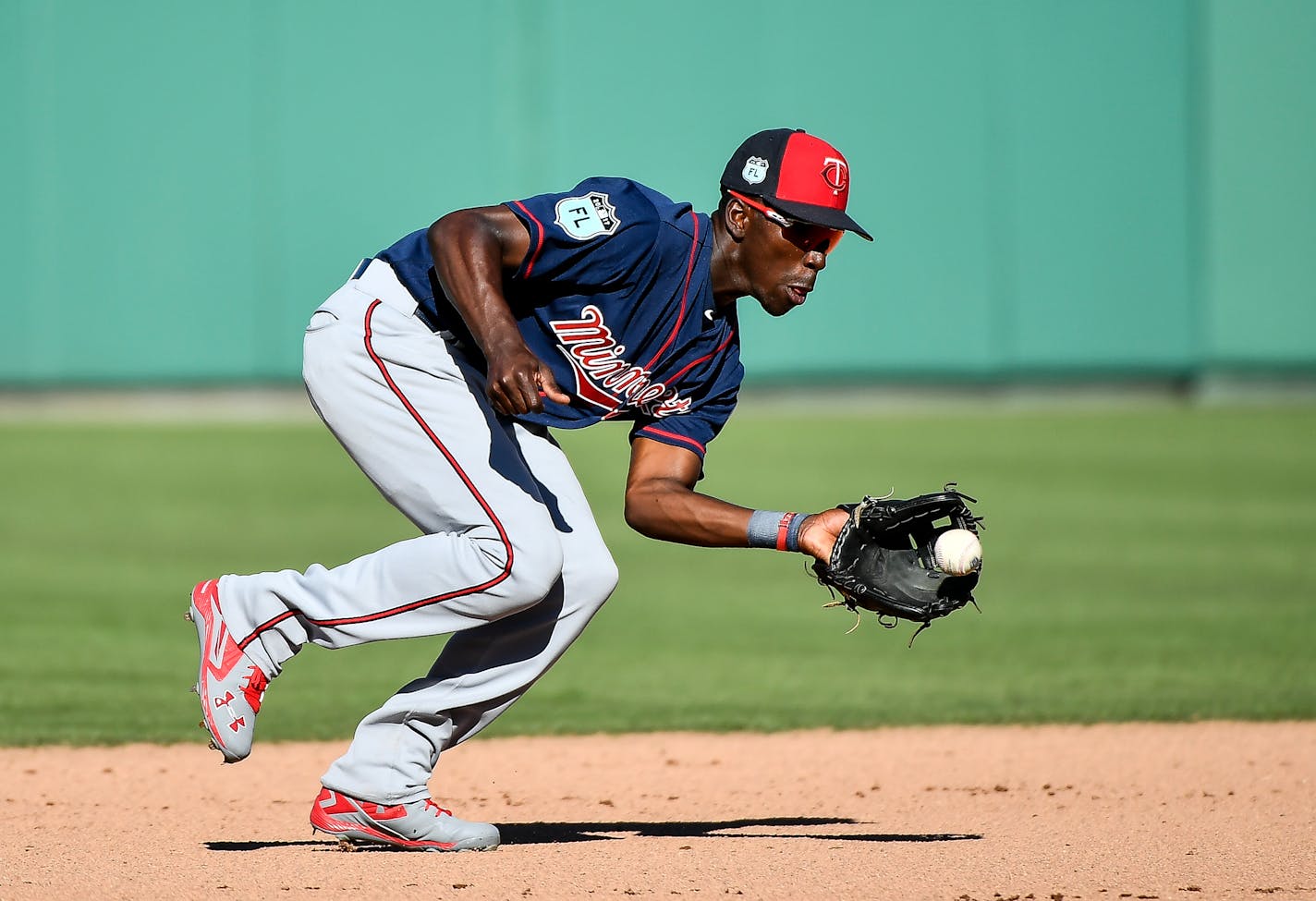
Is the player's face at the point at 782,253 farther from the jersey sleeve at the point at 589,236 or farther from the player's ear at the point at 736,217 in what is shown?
the jersey sleeve at the point at 589,236

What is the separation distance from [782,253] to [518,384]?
2.71 ft

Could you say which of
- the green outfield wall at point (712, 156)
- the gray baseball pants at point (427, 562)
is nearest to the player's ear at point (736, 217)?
the gray baseball pants at point (427, 562)

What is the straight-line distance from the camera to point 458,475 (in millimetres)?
3982

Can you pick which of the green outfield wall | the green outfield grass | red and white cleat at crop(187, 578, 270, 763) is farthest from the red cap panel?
the green outfield wall

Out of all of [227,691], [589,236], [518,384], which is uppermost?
[589,236]

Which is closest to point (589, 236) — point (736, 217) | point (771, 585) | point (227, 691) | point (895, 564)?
point (736, 217)

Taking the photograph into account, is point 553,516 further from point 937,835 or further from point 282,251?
point 282,251

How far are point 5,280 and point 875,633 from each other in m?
11.0

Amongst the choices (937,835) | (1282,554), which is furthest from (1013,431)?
(937,835)

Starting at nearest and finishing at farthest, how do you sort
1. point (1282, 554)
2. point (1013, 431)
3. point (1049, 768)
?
point (1049, 768) → point (1282, 554) → point (1013, 431)

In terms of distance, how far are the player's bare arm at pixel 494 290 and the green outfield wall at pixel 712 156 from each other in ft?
42.3

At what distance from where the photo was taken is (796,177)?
4.05m

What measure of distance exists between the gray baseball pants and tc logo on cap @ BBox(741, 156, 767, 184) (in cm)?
79

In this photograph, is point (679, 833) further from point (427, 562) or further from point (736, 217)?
point (736, 217)
